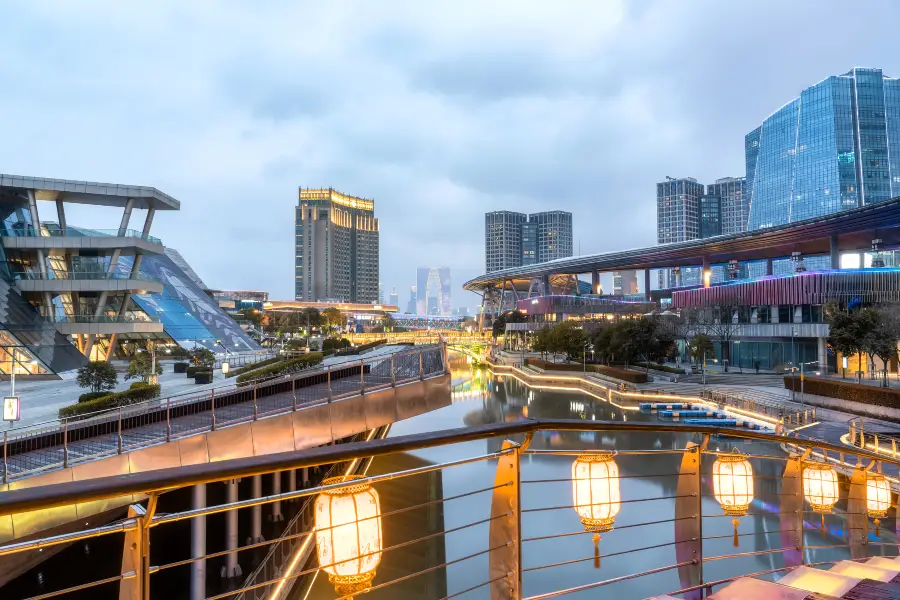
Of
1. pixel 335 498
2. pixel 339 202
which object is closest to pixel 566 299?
pixel 335 498

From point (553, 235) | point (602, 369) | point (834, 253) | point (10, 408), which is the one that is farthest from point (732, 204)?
point (10, 408)

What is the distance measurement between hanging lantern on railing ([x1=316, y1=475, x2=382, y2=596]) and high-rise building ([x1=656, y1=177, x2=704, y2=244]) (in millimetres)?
150532

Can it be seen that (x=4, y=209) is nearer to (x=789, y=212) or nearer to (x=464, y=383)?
(x=464, y=383)

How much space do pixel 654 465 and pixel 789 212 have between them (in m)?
81.2

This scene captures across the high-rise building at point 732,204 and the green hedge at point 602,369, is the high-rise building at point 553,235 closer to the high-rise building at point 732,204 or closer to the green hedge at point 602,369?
the high-rise building at point 732,204

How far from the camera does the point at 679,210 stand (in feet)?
466

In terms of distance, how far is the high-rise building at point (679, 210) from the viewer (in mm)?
142125

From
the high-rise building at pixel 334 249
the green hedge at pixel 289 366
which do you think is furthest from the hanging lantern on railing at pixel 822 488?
the high-rise building at pixel 334 249

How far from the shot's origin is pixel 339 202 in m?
134

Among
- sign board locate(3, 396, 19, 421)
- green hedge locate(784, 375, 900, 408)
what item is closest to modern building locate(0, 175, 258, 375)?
sign board locate(3, 396, 19, 421)

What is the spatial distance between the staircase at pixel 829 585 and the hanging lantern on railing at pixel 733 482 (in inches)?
25.0

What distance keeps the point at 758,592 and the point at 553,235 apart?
160 meters

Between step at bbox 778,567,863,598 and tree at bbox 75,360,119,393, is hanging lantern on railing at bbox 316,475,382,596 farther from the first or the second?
tree at bbox 75,360,119,393

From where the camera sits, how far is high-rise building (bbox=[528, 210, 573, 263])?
520 ft
